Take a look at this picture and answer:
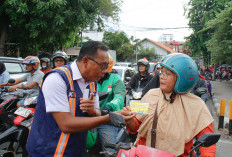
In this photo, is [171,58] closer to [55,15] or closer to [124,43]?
[55,15]

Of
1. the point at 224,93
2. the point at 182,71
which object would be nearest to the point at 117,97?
the point at 182,71

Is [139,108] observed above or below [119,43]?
below

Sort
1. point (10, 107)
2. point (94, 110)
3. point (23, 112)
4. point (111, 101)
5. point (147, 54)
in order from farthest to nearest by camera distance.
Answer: point (147, 54), point (10, 107), point (23, 112), point (111, 101), point (94, 110)

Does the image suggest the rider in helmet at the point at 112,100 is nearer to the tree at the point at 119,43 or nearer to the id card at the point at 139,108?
the id card at the point at 139,108

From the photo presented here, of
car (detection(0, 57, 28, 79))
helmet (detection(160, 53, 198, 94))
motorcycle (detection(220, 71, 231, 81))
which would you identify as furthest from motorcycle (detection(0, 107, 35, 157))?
motorcycle (detection(220, 71, 231, 81))

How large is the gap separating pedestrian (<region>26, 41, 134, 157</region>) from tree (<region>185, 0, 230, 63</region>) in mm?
25465

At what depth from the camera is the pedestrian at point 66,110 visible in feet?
5.33

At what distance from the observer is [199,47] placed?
26.7 metres

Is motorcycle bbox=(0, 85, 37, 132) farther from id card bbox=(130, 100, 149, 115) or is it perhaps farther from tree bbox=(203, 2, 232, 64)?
tree bbox=(203, 2, 232, 64)

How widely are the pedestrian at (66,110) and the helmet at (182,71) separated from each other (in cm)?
65

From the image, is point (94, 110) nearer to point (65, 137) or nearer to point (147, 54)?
point (65, 137)

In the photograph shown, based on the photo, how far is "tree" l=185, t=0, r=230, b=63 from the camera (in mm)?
25141

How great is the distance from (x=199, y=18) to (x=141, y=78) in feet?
77.9

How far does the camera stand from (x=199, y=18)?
26.6 m
